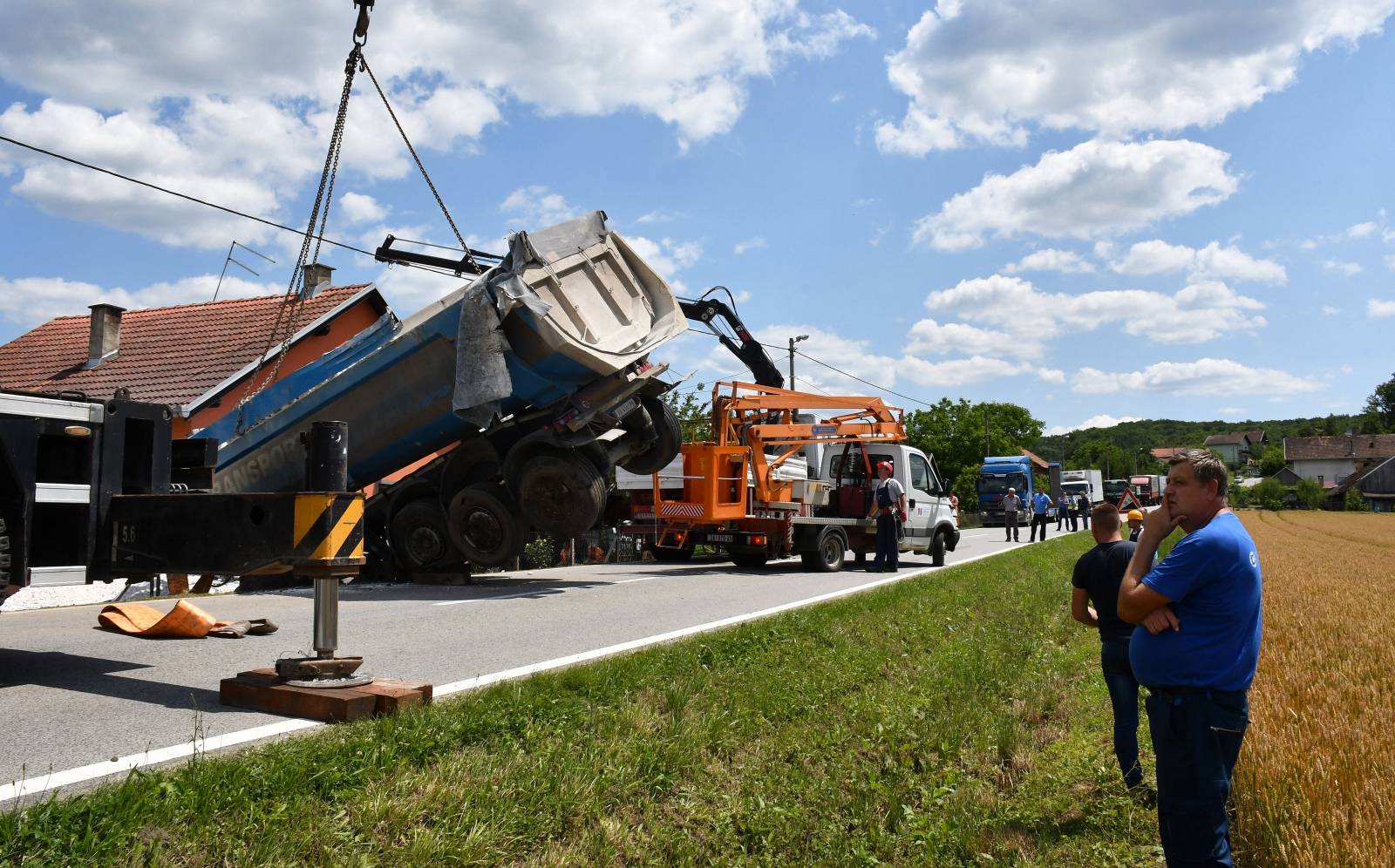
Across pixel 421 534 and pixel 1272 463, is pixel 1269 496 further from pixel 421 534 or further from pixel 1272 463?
pixel 421 534

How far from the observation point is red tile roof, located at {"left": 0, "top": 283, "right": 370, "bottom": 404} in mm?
19891

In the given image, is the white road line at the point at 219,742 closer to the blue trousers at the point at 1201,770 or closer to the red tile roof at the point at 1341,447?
the blue trousers at the point at 1201,770

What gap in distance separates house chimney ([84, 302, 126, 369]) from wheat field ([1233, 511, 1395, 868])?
2263 centimetres

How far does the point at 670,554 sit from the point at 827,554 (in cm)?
339

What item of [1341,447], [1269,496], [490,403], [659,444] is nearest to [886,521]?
[659,444]

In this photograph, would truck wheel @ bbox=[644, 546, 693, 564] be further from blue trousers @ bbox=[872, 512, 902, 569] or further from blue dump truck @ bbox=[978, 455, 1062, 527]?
blue dump truck @ bbox=[978, 455, 1062, 527]

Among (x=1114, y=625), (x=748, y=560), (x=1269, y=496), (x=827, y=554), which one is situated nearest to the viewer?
(x=1114, y=625)

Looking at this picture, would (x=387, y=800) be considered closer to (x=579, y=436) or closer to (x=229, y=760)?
(x=229, y=760)

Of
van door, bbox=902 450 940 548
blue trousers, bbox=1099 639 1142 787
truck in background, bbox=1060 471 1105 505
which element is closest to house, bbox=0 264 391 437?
van door, bbox=902 450 940 548

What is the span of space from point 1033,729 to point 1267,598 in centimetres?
656

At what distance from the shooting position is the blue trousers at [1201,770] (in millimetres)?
3293

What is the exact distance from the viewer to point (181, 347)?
21.6 metres

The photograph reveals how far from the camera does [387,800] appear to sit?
373 centimetres

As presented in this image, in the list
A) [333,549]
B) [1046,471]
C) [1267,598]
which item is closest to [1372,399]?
[1046,471]
